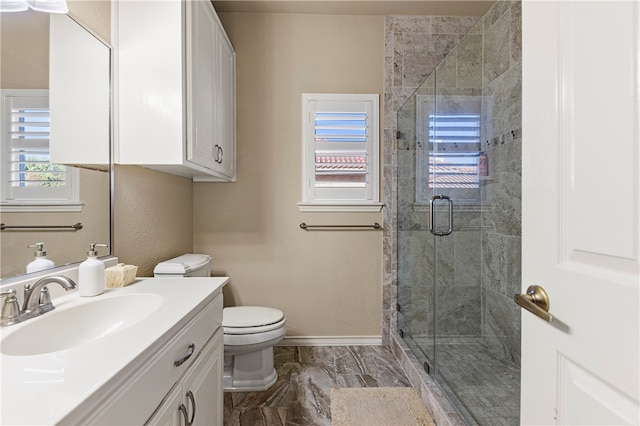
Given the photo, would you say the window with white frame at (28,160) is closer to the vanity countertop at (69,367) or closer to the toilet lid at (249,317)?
the vanity countertop at (69,367)

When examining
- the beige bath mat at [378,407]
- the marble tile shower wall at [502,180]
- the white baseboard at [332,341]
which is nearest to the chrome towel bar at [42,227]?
the beige bath mat at [378,407]

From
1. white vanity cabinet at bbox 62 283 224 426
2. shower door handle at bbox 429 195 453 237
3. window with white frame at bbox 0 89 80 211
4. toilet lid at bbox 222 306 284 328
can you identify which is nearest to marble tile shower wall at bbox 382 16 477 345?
shower door handle at bbox 429 195 453 237

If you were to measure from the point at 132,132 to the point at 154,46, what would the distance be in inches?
16.9

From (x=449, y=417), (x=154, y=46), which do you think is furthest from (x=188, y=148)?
(x=449, y=417)

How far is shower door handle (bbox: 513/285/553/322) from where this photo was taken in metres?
0.66

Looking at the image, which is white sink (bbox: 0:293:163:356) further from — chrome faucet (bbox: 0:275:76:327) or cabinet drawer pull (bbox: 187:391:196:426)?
cabinet drawer pull (bbox: 187:391:196:426)

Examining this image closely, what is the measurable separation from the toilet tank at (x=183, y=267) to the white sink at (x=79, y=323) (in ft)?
2.35

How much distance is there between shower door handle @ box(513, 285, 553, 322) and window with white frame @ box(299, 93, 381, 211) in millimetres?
1834

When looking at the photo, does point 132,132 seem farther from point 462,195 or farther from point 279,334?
point 462,195

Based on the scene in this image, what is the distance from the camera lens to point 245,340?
1.87m

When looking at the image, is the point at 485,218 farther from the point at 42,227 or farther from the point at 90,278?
the point at 42,227

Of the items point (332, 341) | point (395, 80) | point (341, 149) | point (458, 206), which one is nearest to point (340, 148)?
point (341, 149)

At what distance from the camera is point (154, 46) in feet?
5.06

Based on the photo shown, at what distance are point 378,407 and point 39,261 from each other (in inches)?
66.4
